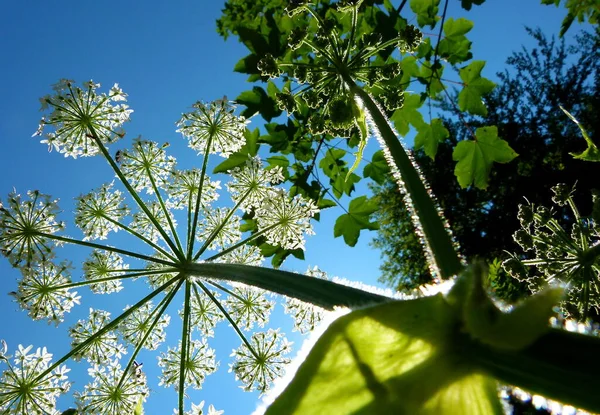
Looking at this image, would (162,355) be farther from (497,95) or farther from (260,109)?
(497,95)

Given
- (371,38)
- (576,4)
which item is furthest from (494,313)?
(576,4)

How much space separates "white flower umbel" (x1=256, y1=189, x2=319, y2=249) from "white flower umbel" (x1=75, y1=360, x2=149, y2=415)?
1305mm

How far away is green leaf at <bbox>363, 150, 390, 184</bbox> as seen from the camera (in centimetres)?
→ 474

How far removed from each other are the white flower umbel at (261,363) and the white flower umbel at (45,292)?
1.29 m

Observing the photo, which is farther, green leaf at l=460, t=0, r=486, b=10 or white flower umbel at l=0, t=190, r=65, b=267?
green leaf at l=460, t=0, r=486, b=10

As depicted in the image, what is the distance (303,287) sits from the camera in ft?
3.92

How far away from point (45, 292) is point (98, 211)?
0.66m

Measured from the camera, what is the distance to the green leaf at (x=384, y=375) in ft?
2.27

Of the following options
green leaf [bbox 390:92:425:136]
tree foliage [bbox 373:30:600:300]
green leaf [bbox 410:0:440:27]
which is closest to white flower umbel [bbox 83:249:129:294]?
green leaf [bbox 390:92:425:136]

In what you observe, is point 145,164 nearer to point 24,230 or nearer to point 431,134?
point 24,230

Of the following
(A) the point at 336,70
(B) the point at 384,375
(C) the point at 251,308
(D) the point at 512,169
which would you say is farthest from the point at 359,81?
(D) the point at 512,169

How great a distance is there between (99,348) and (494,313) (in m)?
3.52

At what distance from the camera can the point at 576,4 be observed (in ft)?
13.9

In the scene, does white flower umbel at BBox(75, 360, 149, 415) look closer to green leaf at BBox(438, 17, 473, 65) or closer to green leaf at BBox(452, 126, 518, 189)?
green leaf at BBox(452, 126, 518, 189)
